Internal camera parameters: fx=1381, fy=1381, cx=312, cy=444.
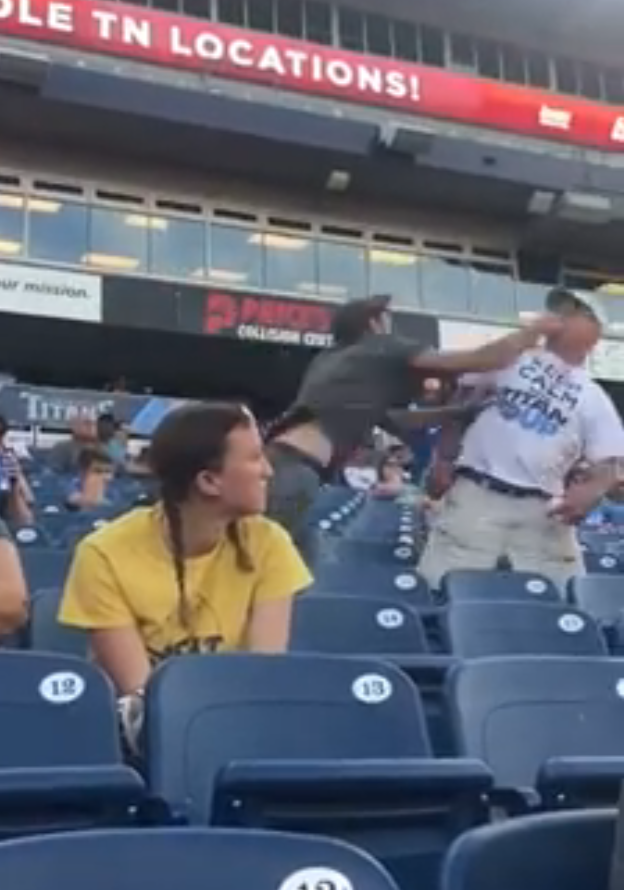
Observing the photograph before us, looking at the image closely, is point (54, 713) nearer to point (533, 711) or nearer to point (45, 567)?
point (533, 711)

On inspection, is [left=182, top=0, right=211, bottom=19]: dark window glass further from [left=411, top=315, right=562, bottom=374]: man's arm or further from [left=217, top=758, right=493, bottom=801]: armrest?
[left=217, top=758, right=493, bottom=801]: armrest

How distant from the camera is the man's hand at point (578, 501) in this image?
4250mm

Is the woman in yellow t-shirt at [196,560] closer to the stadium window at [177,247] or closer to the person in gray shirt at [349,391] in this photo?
the person in gray shirt at [349,391]

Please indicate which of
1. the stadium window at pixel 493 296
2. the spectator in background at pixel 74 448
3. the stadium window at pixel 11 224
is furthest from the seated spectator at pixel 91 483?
the stadium window at pixel 493 296

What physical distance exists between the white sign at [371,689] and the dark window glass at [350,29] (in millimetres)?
18952

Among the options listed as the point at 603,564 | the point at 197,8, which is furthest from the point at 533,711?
the point at 197,8

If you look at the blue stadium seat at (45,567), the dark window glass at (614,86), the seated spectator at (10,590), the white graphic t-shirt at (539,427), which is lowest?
the seated spectator at (10,590)

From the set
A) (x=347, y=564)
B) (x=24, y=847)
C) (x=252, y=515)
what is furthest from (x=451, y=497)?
(x=24, y=847)

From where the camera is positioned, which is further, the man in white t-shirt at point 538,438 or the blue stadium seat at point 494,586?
the man in white t-shirt at point 538,438

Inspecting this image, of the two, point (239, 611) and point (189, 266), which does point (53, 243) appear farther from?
point (239, 611)

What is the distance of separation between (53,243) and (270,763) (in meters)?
16.3

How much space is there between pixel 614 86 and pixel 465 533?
63.5ft

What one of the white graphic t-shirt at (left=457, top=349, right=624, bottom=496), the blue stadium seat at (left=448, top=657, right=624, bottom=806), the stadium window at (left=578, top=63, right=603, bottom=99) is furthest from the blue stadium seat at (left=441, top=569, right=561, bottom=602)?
the stadium window at (left=578, top=63, right=603, bottom=99)

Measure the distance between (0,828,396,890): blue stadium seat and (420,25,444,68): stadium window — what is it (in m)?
20.6
